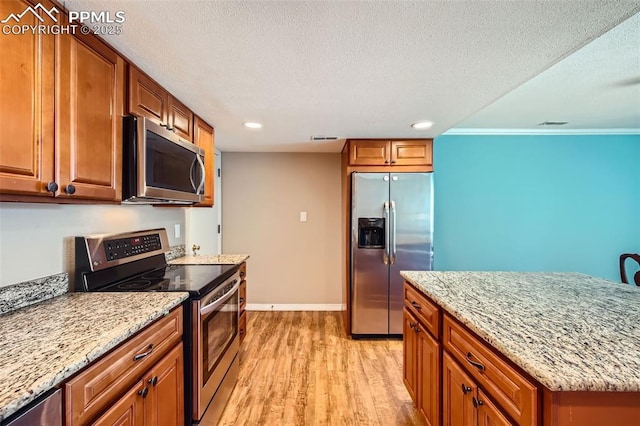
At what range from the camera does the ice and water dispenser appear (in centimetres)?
304

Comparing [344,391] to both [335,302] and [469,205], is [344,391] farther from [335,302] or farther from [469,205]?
[469,205]

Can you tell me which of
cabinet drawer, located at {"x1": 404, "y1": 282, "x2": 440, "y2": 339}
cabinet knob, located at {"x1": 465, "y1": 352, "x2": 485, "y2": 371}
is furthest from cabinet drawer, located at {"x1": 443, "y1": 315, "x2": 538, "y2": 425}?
cabinet drawer, located at {"x1": 404, "y1": 282, "x2": 440, "y2": 339}

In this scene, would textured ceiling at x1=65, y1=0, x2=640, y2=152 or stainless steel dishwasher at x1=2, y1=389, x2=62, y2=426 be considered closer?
stainless steel dishwasher at x1=2, y1=389, x2=62, y2=426

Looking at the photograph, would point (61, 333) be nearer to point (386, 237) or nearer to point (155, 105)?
point (155, 105)

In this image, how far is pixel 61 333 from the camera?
96cm

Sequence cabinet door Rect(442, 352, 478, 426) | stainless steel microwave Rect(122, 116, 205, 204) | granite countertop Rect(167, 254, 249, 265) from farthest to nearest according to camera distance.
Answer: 1. granite countertop Rect(167, 254, 249, 265)
2. stainless steel microwave Rect(122, 116, 205, 204)
3. cabinet door Rect(442, 352, 478, 426)

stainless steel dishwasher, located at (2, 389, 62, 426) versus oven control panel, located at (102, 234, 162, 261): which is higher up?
oven control panel, located at (102, 234, 162, 261)

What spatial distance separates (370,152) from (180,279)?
2.18 m

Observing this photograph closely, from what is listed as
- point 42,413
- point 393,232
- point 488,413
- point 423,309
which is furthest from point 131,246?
point 393,232

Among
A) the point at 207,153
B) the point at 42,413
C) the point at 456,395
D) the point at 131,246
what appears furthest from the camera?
the point at 207,153

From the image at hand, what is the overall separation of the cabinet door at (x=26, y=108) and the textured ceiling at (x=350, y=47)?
0.23 meters

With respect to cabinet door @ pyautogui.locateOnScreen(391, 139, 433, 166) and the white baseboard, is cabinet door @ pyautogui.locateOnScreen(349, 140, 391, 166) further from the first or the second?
the white baseboard

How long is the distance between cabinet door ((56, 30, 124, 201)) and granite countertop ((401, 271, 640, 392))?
1.66 metres

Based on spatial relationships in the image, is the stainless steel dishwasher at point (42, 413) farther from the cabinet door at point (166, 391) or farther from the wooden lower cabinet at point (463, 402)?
the wooden lower cabinet at point (463, 402)
